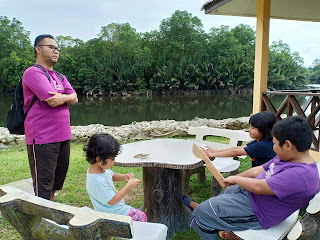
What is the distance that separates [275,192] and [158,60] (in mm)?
31804

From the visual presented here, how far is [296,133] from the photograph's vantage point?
1.55 meters

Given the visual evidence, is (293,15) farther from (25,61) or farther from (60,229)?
(25,61)

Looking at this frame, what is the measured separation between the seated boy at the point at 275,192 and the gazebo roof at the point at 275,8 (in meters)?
4.56

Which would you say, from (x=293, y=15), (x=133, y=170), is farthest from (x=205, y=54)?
(x=133, y=170)

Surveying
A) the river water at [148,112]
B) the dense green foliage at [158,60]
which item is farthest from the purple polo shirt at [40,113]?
the dense green foliage at [158,60]

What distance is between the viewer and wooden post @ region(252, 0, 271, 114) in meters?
5.36

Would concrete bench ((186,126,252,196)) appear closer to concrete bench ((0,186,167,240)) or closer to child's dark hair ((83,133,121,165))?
child's dark hair ((83,133,121,165))

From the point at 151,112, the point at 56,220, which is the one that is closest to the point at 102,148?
the point at 56,220

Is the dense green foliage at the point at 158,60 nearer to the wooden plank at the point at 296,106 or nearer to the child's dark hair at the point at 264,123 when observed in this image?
the wooden plank at the point at 296,106

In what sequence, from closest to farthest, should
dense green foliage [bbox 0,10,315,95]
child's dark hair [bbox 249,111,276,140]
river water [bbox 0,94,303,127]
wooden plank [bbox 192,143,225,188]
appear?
wooden plank [bbox 192,143,225,188] < child's dark hair [bbox 249,111,276,140] < river water [bbox 0,94,303,127] < dense green foliage [bbox 0,10,315,95]

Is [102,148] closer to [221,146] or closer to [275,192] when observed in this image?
[275,192]

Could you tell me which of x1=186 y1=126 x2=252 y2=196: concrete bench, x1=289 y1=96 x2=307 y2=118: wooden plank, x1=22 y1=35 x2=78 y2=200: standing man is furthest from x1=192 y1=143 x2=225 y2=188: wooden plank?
x1=289 y1=96 x2=307 y2=118: wooden plank

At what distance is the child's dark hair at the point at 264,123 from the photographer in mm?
2188

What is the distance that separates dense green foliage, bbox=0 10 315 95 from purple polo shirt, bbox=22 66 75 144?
27022 millimetres
